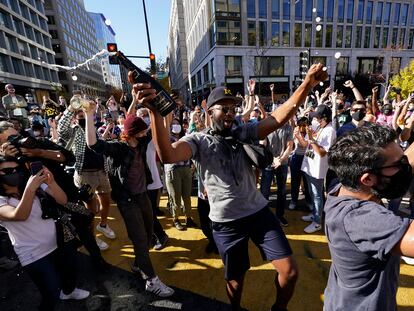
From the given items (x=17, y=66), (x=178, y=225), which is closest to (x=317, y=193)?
(x=178, y=225)

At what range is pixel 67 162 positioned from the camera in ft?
9.62

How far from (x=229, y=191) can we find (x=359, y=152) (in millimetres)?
1179

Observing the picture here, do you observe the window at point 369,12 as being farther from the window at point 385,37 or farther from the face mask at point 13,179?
the face mask at point 13,179

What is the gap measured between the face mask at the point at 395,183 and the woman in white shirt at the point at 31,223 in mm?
2402

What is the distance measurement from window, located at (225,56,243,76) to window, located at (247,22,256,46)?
2.70 metres

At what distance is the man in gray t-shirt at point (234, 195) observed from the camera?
2.10m

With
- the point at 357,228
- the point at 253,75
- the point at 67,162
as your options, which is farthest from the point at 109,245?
the point at 253,75

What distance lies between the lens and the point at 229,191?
2156mm

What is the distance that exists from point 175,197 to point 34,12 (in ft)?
176

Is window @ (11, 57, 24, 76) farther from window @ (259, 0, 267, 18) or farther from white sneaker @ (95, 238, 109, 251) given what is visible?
white sneaker @ (95, 238, 109, 251)

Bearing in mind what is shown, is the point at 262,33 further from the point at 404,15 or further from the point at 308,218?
the point at 308,218

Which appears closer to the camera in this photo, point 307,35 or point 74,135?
point 74,135

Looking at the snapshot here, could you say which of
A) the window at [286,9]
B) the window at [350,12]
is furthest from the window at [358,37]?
the window at [286,9]

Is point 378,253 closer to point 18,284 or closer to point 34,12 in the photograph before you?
point 18,284
